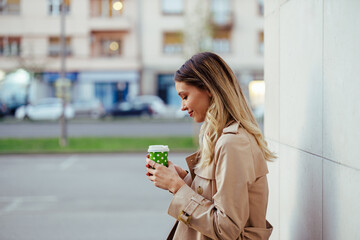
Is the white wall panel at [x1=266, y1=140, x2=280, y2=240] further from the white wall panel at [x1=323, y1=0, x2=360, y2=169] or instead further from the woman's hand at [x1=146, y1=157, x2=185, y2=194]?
the woman's hand at [x1=146, y1=157, x2=185, y2=194]

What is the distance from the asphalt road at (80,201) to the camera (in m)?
6.33

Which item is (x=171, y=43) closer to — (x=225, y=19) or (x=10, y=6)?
(x=225, y=19)

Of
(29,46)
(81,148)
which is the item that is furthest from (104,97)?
(81,148)

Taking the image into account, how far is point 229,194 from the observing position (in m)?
1.83

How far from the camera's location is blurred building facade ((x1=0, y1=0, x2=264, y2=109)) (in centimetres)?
3528

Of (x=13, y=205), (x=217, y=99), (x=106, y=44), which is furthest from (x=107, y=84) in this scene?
(x=217, y=99)

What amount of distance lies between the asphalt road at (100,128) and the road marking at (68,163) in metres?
5.70

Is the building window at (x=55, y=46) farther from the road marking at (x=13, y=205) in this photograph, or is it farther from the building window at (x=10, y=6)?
the road marking at (x=13, y=205)

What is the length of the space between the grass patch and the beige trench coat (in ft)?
43.5

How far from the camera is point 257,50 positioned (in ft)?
117

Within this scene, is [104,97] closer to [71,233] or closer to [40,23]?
[40,23]

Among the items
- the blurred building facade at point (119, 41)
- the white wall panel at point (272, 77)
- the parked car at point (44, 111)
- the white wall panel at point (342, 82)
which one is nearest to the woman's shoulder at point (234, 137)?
the white wall panel at point (342, 82)

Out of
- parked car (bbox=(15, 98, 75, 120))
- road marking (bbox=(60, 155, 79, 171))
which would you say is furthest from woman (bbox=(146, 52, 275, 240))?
parked car (bbox=(15, 98, 75, 120))

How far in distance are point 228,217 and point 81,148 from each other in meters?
14.4
